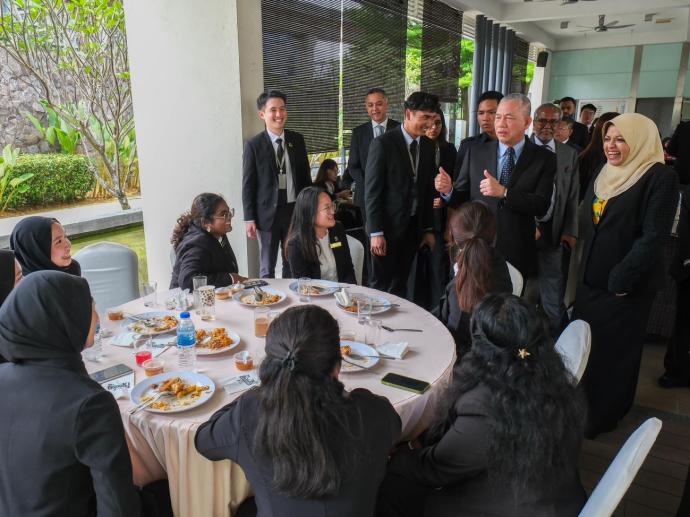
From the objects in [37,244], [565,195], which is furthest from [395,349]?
[565,195]

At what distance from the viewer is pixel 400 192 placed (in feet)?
11.6

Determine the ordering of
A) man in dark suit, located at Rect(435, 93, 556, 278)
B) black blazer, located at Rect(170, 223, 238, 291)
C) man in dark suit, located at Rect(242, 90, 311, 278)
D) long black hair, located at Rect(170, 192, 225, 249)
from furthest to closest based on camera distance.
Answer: man in dark suit, located at Rect(242, 90, 311, 278)
man in dark suit, located at Rect(435, 93, 556, 278)
long black hair, located at Rect(170, 192, 225, 249)
black blazer, located at Rect(170, 223, 238, 291)

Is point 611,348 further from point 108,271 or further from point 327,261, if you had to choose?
point 108,271

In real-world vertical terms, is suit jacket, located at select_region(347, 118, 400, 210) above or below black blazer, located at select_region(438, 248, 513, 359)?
above

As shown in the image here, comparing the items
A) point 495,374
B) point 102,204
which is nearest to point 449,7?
point 102,204

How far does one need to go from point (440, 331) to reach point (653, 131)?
1.50m

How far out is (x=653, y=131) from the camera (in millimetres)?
2434

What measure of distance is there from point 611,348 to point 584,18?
29.2 ft

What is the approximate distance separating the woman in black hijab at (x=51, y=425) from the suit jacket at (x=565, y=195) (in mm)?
3107

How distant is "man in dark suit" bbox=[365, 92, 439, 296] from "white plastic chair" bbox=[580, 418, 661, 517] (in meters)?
2.40

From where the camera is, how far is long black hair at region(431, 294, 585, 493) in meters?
1.21

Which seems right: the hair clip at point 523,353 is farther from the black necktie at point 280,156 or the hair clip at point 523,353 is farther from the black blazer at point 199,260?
the black necktie at point 280,156

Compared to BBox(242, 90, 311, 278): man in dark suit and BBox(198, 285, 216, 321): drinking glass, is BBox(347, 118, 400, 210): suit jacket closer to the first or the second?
BBox(242, 90, 311, 278): man in dark suit

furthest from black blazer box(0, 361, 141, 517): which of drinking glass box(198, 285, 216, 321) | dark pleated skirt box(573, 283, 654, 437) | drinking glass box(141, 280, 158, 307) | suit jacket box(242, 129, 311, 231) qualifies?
suit jacket box(242, 129, 311, 231)
